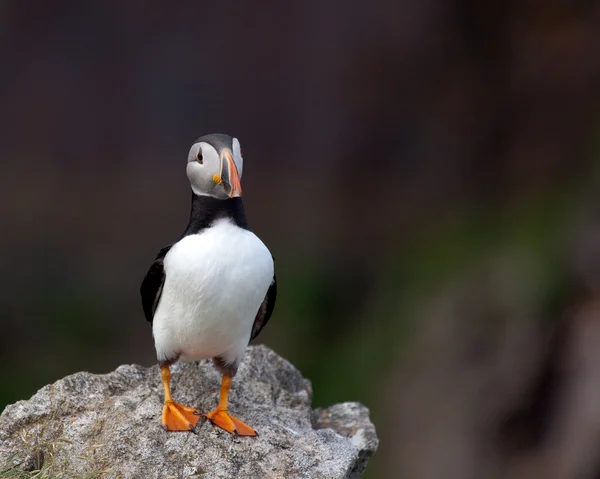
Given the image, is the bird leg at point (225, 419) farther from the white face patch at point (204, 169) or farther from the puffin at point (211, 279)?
the white face patch at point (204, 169)

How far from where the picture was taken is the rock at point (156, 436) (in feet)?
11.3

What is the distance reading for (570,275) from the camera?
7.23 metres

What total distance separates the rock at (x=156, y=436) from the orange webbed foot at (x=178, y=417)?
27 mm

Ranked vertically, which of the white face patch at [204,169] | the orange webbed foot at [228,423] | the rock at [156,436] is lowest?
the rock at [156,436]

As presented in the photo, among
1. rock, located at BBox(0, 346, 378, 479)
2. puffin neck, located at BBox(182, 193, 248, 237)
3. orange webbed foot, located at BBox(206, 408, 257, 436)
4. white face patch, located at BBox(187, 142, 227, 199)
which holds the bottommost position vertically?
rock, located at BBox(0, 346, 378, 479)

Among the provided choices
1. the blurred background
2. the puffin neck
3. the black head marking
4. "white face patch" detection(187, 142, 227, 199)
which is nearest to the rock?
the puffin neck

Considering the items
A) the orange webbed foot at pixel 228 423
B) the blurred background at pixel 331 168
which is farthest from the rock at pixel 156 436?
the blurred background at pixel 331 168

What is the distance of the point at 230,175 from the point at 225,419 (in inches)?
37.2

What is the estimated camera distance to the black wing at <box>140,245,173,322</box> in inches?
144

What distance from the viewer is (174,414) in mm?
3611

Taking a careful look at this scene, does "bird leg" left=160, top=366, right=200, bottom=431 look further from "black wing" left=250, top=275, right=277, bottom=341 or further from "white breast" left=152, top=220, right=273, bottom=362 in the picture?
"black wing" left=250, top=275, right=277, bottom=341

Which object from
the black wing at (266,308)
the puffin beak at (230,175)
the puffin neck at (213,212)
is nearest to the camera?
the puffin beak at (230,175)

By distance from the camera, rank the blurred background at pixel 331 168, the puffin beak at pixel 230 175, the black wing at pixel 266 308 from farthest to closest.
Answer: the blurred background at pixel 331 168, the black wing at pixel 266 308, the puffin beak at pixel 230 175

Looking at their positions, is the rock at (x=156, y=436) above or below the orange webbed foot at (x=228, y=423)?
below
